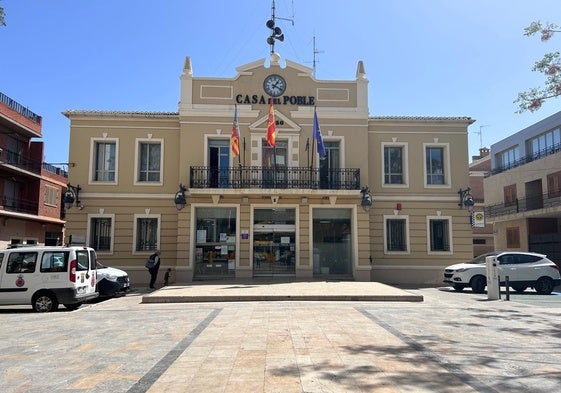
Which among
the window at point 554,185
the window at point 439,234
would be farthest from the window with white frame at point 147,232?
the window at point 554,185

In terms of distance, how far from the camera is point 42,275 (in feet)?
41.8

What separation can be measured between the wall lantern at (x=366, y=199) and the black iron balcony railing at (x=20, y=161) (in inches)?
1025

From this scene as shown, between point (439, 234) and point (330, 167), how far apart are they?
19.7ft

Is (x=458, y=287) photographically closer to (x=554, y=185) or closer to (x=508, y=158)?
(x=554, y=185)

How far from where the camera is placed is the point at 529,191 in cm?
3428

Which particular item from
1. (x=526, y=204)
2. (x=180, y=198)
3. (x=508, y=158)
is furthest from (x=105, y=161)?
(x=508, y=158)

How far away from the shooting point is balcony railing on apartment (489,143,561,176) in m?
32.0

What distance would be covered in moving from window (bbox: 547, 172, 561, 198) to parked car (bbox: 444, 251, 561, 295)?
15300 mm

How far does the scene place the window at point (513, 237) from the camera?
34.9 metres

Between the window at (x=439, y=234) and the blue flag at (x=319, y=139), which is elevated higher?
the blue flag at (x=319, y=139)

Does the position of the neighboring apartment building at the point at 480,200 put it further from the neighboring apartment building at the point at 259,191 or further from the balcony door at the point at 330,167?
the balcony door at the point at 330,167

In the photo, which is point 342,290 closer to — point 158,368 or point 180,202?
point 180,202

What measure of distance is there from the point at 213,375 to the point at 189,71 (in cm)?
1683

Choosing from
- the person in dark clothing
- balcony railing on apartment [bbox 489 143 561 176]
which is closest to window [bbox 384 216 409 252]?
the person in dark clothing
